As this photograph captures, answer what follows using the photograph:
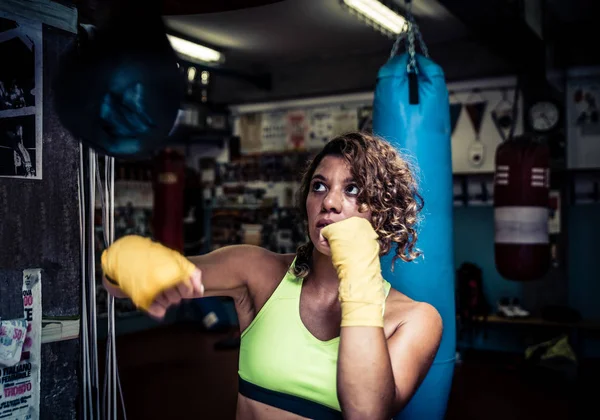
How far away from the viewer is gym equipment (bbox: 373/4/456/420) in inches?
88.3

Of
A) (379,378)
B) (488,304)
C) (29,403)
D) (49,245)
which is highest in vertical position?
(49,245)

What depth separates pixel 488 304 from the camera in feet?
20.9

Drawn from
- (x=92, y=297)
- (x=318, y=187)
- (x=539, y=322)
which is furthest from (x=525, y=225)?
(x=92, y=297)

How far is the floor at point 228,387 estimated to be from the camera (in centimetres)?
430

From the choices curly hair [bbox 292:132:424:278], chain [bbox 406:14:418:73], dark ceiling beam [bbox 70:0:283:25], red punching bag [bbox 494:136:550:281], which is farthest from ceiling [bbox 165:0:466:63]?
dark ceiling beam [bbox 70:0:283:25]

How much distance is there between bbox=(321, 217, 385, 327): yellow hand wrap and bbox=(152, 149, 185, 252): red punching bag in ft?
17.2

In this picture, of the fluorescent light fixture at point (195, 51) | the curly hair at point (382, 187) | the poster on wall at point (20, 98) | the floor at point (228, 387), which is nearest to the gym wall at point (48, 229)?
the poster on wall at point (20, 98)

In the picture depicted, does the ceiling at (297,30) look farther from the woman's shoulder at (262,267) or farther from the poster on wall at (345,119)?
the woman's shoulder at (262,267)

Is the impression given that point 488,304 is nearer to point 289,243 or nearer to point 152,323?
point 289,243

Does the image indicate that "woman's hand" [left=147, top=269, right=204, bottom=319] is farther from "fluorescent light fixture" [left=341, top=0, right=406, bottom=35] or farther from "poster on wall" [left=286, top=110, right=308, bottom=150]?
"poster on wall" [left=286, top=110, right=308, bottom=150]

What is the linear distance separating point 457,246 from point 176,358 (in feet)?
11.1

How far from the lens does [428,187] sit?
7.64 ft

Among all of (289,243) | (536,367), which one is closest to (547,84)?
(536,367)

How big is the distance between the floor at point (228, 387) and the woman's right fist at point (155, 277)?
3.14 m
